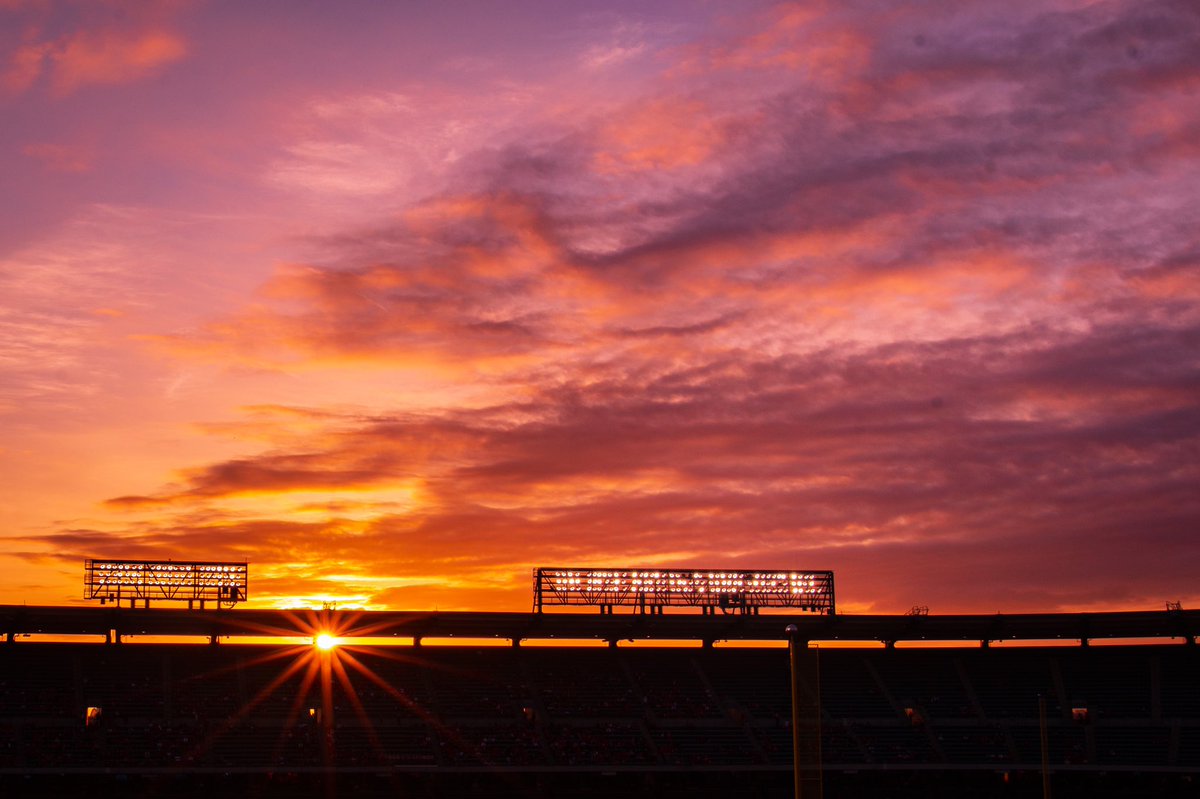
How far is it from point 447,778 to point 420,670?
1080 centimetres

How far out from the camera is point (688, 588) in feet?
278

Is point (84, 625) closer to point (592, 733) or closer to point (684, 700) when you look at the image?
point (592, 733)

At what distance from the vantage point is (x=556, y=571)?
83500mm

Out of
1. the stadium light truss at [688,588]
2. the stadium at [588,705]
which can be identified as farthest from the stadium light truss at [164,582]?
the stadium light truss at [688,588]

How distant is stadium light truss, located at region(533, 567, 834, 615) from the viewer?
275 feet

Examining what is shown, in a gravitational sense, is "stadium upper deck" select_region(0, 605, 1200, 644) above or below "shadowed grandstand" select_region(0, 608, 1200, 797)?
above

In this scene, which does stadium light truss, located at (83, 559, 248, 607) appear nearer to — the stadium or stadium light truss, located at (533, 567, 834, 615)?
the stadium

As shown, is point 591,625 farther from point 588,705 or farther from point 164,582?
point 164,582

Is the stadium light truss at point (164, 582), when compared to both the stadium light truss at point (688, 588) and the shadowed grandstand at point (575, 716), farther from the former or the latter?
the stadium light truss at point (688, 588)

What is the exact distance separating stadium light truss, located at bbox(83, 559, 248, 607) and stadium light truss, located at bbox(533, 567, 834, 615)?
19260 millimetres

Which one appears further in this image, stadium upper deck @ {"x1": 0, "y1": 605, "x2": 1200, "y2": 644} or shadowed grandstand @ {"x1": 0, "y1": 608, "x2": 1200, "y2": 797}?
stadium upper deck @ {"x1": 0, "y1": 605, "x2": 1200, "y2": 644}

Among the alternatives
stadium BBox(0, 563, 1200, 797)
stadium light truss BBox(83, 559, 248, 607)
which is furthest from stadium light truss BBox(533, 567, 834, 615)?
stadium light truss BBox(83, 559, 248, 607)

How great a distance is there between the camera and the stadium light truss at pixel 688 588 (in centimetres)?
8369

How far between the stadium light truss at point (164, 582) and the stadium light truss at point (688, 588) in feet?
63.2
